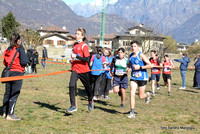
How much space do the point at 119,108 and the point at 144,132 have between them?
9.48 ft

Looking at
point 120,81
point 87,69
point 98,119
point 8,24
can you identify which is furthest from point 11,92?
point 8,24

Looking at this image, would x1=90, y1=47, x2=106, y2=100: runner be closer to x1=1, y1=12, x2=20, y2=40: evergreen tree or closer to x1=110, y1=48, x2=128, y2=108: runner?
x1=110, y1=48, x2=128, y2=108: runner

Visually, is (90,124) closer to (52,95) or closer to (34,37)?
(52,95)

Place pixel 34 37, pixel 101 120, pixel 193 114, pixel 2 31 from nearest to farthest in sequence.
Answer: pixel 101 120 < pixel 193 114 < pixel 34 37 < pixel 2 31

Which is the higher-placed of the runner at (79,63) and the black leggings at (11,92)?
the runner at (79,63)

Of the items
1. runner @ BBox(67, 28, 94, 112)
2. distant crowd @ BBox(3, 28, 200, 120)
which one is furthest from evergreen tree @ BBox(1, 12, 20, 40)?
runner @ BBox(67, 28, 94, 112)

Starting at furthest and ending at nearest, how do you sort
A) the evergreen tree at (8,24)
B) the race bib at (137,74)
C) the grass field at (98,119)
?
the evergreen tree at (8,24) < the race bib at (137,74) < the grass field at (98,119)

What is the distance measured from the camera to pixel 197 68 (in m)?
16.5

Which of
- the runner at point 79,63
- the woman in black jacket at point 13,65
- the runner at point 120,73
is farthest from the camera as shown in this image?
the runner at point 120,73

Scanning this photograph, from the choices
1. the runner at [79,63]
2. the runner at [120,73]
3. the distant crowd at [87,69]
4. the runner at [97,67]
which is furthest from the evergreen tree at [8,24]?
the runner at [79,63]

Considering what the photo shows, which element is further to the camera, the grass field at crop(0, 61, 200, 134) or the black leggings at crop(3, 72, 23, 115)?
the black leggings at crop(3, 72, 23, 115)

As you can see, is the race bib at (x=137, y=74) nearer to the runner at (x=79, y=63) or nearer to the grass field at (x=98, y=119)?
the grass field at (x=98, y=119)

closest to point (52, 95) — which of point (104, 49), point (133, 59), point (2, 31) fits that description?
point (104, 49)

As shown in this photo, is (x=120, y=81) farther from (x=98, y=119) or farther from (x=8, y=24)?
(x=8, y=24)
